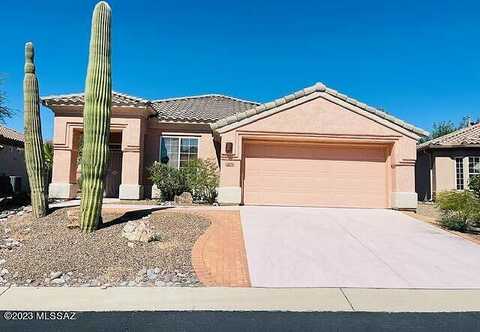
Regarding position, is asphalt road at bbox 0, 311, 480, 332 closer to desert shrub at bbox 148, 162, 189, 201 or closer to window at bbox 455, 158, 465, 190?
desert shrub at bbox 148, 162, 189, 201

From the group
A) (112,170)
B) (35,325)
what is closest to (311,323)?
(35,325)

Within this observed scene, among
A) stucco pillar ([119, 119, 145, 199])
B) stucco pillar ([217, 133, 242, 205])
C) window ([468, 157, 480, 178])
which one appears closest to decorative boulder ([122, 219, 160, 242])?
stucco pillar ([217, 133, 242, 205])

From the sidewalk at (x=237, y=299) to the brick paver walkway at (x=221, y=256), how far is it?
0.50 meters

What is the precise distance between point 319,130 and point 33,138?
9760mm

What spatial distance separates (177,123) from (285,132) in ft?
18.0

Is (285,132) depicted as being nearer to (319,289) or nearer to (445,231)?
(445,231)

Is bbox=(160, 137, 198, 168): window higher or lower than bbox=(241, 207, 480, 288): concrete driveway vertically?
higher

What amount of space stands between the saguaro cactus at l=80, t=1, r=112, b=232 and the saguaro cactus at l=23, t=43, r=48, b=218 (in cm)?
231

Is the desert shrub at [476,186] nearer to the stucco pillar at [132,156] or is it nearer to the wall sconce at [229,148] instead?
the wall sconce at [229,148]

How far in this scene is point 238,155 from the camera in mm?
15195

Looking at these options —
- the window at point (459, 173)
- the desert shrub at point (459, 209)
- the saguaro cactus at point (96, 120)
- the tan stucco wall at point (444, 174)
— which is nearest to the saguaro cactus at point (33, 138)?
the saguaro cactus at point (96, 120)

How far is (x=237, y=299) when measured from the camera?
239 inches

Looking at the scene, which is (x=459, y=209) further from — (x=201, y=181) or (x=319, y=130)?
(x=201, y=181)

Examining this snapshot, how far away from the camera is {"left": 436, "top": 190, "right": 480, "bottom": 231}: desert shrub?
38.8ft
